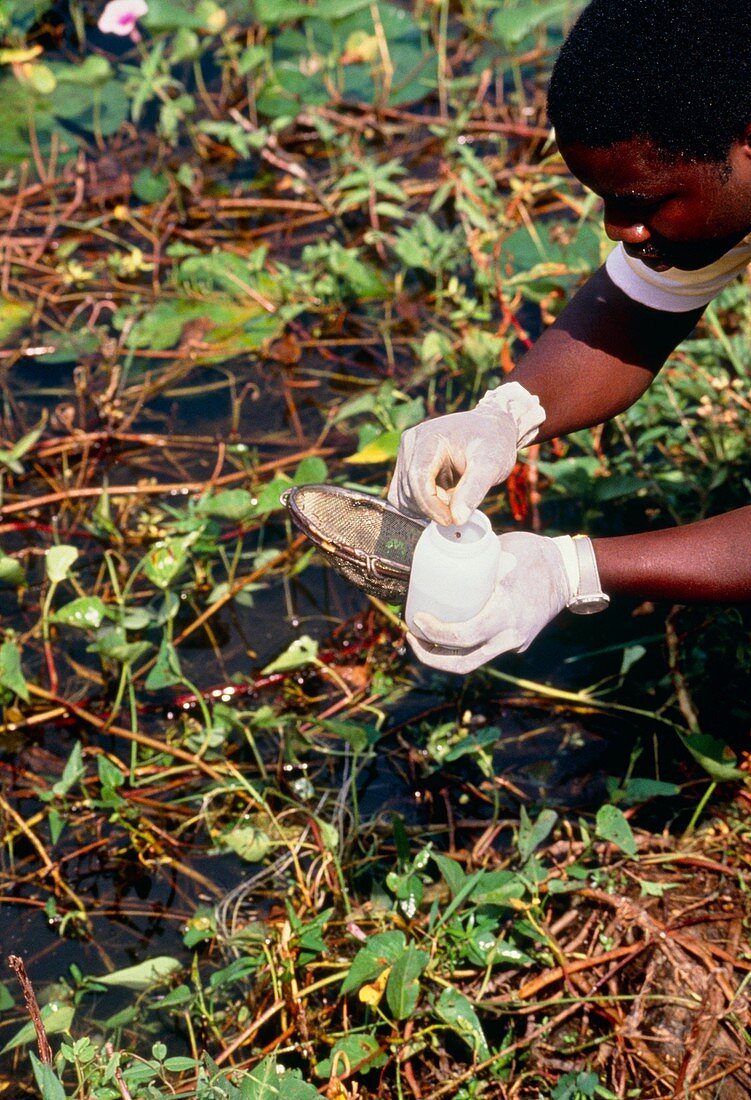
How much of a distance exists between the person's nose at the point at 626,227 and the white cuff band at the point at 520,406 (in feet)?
1.17

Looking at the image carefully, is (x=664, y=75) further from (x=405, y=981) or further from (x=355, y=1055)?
(x=355, y=1055)

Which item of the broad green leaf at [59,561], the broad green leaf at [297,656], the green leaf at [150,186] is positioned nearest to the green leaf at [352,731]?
the broad green leaf at [297,656]

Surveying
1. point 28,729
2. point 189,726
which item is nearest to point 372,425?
point 189,726

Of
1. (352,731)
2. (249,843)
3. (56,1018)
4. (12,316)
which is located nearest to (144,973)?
(56,1018)

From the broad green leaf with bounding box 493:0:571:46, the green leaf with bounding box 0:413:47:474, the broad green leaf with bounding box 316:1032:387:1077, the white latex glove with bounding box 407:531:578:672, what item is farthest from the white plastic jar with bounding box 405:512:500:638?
the broad green leaf with bounding box 493:0:571:46

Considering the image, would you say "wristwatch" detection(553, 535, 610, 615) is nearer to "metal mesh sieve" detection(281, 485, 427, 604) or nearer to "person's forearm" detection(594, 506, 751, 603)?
"person's forearm" detection(594, 506, 751, 603)

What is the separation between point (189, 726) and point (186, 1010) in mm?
577

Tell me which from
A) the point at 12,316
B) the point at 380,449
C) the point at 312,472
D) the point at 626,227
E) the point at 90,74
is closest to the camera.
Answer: the point at 626,227

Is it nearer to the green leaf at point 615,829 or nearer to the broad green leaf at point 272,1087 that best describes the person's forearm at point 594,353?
the green leaf at point 615,829

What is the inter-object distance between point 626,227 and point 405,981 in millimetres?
1062

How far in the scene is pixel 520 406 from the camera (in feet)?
5.99

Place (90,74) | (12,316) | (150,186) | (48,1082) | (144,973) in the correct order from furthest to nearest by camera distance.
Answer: (90,74) → (150,186) → (12,316) → (144,973) → (48,1082)

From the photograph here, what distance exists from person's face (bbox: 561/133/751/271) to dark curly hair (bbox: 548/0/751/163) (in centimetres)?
2

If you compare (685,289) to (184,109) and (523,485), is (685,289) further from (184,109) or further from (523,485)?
(184,109)
